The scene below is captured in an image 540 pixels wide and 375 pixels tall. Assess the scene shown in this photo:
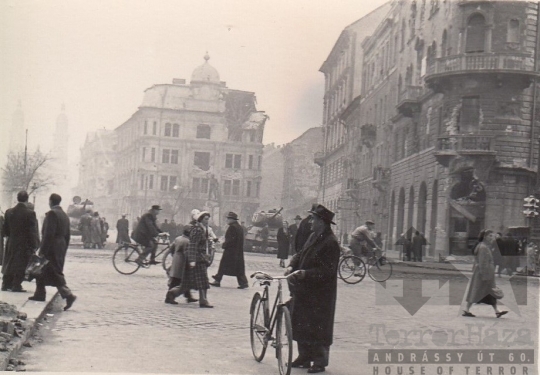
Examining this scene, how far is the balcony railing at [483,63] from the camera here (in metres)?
20.1

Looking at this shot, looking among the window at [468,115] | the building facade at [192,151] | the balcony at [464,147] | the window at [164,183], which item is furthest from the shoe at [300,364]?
the window at [468,115]

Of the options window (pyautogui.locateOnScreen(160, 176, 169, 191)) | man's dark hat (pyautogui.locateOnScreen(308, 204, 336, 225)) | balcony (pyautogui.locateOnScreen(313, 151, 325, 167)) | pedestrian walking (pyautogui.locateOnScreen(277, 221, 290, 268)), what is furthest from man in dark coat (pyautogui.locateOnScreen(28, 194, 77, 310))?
pedestrian walking (pyautogui.locateOnScreen(277, 221, 290, 268))

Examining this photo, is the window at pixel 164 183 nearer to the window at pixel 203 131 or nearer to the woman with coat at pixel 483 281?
the window at pixel 203 131

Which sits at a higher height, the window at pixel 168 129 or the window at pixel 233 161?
the window at pixel 168 129

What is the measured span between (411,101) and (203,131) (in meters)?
10.5

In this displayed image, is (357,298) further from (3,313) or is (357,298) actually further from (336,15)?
(3,313)

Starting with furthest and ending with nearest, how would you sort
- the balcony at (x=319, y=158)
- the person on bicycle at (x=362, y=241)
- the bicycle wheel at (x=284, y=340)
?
the person on bicycle at (x=362, y=241) < the balcony at (x=319, y=158) < the bicycle wheel at (x=284, y=340)

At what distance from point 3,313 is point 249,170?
26.1ft

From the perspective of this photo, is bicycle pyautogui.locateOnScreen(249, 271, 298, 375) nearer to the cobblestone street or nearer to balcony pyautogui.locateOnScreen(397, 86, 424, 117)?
the cobblestone street

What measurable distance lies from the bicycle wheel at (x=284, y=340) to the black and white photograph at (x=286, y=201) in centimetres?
2

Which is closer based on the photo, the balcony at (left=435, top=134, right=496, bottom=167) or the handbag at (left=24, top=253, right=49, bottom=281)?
the handbag at (left=24, top=253, right=49, bottom=281)

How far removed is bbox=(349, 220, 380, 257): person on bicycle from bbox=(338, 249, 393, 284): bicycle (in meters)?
0.16

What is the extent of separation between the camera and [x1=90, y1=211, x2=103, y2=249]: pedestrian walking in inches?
982

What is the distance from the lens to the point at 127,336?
9.30 meters
